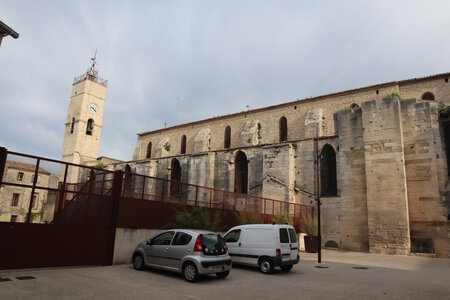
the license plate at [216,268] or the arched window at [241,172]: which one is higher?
the arched window at [241,172]

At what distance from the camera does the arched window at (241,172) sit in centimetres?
2622

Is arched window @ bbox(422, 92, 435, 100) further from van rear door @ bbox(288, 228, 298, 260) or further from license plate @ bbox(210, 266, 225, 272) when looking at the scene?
license plate @ bbox(210, 266, 225, 272)

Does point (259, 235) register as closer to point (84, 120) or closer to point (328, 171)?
point (328, 171)

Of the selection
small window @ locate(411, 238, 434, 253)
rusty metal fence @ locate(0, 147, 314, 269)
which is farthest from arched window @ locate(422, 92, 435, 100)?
rusty metal fence @ locate(0, 147, 314, 269)

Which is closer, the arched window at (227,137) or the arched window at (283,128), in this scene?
the arched window at (283,128)

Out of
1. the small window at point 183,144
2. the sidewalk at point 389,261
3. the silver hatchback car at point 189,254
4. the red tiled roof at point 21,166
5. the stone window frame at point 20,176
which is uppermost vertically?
the small window at point 183,144

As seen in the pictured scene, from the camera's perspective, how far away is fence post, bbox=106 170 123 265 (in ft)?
33.6

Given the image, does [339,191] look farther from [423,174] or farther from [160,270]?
[160,270]

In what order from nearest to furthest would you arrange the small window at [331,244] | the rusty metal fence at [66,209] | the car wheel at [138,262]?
the rusty metal fence at [66,209] → the car wheel at [138,262] → the small window at [331,244]

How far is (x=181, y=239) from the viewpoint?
8.59 meters

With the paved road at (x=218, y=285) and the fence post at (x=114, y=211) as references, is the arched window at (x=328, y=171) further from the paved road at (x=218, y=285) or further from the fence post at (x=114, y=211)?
the fence post at (x=114, y=211)

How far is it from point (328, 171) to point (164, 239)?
15941 millimetres

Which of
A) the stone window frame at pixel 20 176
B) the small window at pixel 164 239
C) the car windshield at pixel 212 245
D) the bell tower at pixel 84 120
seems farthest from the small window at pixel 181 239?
the bell tower at pixel 84 120

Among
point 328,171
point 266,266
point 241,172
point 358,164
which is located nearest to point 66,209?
point 266,266
